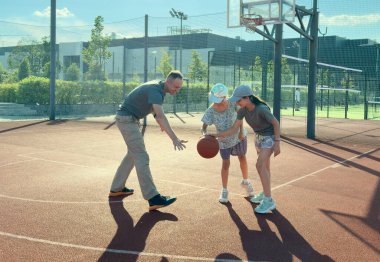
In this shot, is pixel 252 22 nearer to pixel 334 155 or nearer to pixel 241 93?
pixel 334 155

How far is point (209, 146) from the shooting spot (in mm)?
6594

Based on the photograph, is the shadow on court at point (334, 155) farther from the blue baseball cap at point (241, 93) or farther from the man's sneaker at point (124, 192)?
the man's sneaker at point (124, 192)

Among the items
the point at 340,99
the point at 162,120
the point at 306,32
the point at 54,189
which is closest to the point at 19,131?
the point at 54,189

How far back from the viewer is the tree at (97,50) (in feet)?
131

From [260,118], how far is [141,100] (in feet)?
5.74

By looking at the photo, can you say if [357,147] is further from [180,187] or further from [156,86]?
[156,86]

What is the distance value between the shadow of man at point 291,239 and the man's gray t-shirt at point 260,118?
47.1 inches

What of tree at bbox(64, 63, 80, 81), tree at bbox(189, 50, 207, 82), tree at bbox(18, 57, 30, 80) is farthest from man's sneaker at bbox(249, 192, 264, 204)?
tree at bbox(64, 63, 80, 81)

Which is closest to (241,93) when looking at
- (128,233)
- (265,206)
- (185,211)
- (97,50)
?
(265,206)

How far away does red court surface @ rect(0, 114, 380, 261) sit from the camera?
15.6 feet

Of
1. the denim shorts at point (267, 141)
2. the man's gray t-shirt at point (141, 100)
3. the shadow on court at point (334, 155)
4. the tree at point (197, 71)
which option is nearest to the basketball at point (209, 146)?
the denim shorts at point (267, 141)

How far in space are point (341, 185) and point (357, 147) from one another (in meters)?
6.26

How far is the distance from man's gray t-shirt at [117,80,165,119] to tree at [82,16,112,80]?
114ft

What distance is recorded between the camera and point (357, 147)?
45.5 feet
